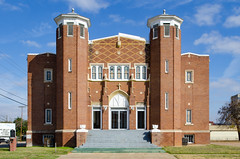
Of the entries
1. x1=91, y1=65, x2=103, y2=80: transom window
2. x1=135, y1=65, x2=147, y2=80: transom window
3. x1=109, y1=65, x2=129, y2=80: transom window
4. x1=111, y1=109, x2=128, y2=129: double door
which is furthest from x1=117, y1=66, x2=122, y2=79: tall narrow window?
x1=111, y1=109, x2=128, y2=129: double door

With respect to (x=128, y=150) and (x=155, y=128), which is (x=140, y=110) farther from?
(x=128, y=150)

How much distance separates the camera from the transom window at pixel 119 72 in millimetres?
35281

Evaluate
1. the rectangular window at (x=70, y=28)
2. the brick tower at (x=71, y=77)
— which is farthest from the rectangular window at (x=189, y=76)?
the rectangular window at (x=70, y=28)

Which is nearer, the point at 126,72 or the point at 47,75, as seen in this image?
the point at 126,72

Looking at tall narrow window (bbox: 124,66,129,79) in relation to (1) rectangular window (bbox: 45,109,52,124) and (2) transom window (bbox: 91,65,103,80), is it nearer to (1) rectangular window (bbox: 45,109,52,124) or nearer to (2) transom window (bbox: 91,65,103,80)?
(2) transom window (bbox: 91,65,103,80)

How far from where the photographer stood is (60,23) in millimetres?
34312

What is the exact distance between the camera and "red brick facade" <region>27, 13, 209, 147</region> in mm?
32812

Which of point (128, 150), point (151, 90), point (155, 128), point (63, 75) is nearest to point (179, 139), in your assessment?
point (155, 128)

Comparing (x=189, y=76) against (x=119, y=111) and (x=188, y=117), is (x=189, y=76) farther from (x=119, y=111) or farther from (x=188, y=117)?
(x=119, y=111)

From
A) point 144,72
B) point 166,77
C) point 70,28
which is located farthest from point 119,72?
point 70,28

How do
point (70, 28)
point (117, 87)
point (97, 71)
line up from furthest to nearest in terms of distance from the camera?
1. point (97, 71)
2. point (117, 87)
3. point (70, 28)

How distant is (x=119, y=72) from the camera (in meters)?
35.4

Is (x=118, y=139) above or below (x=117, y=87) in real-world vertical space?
below

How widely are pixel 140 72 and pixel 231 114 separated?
18.3m
